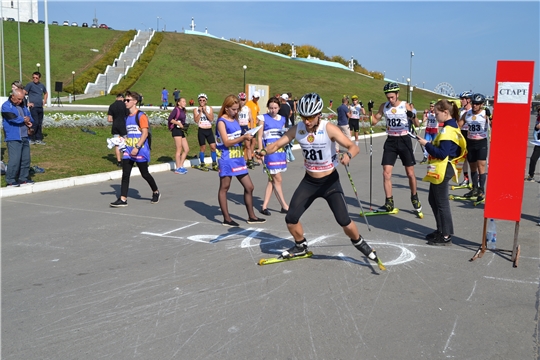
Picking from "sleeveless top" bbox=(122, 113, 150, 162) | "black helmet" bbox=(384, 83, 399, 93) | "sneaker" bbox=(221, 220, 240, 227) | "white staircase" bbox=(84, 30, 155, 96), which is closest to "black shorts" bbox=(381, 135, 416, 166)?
"black helmet" bbox=(384, 83, 399, 93)

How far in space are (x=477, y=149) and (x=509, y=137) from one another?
4.58m

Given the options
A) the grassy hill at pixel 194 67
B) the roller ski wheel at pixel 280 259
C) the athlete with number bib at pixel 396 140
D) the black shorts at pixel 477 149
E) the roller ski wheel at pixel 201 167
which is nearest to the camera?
the roller ski wheel at pixel 280 259

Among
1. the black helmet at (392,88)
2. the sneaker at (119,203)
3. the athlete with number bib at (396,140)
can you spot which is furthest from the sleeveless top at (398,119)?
the sneaker at (119,203)

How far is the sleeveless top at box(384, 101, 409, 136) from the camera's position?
30.3ft

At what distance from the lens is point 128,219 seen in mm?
8883

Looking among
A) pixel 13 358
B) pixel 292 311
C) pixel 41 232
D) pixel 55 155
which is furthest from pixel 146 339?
pixel 55 155

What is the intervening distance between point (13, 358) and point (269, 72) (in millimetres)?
69175

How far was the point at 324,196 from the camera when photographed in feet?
20.1

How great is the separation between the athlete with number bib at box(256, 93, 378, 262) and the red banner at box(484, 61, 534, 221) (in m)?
1.72

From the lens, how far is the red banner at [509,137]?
6047mm

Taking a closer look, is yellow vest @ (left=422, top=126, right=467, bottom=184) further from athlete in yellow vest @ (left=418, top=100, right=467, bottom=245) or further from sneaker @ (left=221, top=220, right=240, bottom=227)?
sneaker @ (left=221, top=220, right=240, bottom=227)

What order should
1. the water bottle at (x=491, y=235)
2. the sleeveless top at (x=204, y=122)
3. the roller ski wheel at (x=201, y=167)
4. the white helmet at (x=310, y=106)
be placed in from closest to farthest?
the white helmet at (x=310, y=106) → the water bottle at (x=491, y=235) → the sleeveless top at (x=204, y=122) → the roller ski wheel at (x=201, y=167)

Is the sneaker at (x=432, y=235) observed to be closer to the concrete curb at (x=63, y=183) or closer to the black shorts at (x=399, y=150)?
the black shorts at (x=399, y=150)

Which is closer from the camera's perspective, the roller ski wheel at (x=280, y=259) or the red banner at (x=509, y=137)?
the red banner at (x=509, y=137)
